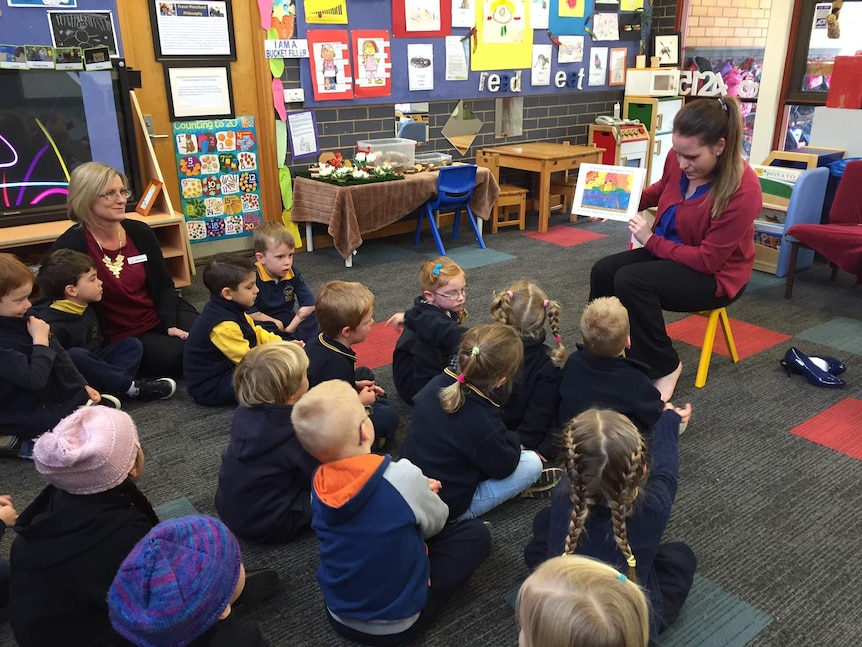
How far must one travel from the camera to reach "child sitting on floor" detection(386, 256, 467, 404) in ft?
8.16

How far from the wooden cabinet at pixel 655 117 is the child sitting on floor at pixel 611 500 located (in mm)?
5507

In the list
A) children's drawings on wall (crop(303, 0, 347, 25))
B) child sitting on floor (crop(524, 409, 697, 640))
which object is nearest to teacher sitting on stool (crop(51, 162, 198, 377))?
child sitting on floor (crop(524, 409, 697, 640))

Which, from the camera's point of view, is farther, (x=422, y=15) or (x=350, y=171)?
(x=422, y=15)

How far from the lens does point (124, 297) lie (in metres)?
3.04

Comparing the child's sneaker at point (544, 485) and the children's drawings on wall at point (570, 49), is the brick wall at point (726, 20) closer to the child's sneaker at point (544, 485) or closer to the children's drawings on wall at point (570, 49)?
the children's drawings on wall at point (570, 49)

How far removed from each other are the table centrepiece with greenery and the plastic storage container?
0.09 meters

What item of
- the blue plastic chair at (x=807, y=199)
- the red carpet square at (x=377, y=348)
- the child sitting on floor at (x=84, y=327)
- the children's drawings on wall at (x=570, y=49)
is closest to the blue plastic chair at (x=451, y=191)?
the red carpet square at (x=377, y=348)

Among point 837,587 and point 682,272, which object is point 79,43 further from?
point 837,587

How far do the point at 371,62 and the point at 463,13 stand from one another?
0.95 m

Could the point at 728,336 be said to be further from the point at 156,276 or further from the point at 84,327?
the point at 84,327

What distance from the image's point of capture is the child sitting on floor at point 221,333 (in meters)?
2.66

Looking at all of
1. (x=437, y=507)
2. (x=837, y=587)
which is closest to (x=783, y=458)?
(x=837, y=587)

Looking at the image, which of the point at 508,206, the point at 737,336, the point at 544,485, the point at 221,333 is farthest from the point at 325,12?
the point at 544,485

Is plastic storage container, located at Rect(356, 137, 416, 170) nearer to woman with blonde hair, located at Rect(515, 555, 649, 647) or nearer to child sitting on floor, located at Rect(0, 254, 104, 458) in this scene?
child sitting on floor, located at Rect(0, 254, 104, 458)
